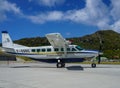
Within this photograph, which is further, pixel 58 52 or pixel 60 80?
pixel 58 52

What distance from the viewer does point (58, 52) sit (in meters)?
32.6

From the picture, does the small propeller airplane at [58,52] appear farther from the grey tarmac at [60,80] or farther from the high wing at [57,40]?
the grey tarmac at [60,80]

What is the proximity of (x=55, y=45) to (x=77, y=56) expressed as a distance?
3.23 metres

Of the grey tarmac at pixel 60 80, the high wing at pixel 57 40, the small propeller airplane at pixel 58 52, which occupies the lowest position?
the grey tarmac at pixel 60 80

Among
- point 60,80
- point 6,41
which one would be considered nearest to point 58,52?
point 6,41

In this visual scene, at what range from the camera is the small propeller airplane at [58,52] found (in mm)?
31438

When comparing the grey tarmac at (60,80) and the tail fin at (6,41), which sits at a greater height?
the tail fin at (6,41)

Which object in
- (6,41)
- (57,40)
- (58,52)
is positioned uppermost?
(6,41)

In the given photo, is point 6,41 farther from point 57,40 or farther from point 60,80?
point 60,80

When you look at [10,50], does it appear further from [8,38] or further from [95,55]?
[95,55]

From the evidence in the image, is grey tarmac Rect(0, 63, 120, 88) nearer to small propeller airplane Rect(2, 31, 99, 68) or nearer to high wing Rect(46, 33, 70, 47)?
high wing Rect(46, 33, 70, 47)

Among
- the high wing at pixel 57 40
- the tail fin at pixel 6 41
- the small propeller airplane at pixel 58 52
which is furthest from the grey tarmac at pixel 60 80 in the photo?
the tail fin at pixel 6 41

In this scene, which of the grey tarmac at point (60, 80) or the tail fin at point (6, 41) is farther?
the tail fin at point (6, 41)

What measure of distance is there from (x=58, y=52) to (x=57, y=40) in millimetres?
2364
